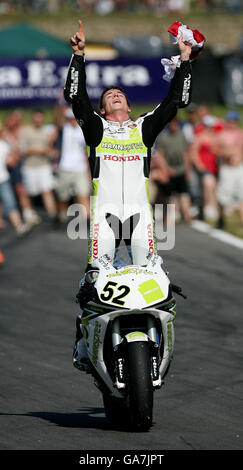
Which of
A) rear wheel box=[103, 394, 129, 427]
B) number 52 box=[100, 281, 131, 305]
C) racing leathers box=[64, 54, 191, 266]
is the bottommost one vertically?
rear wheel box=[103, 394, 129, 427]

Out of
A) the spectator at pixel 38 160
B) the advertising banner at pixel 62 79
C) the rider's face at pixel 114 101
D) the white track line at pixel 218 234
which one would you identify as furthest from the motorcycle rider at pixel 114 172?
the advertising banner at pixel 62 79

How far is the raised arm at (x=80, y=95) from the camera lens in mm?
6891

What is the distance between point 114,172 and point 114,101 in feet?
1.58

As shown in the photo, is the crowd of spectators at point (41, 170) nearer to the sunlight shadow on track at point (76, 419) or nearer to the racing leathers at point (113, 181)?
the sunlight shadow on track at point (76, 419)

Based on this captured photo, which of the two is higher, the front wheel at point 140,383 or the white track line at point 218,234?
the front wheel at point 140,383

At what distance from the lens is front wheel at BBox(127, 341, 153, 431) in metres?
6.21

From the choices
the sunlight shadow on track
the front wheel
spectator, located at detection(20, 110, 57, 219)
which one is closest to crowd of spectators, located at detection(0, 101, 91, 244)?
spectator, located at detection(20, 110, 57, 219)

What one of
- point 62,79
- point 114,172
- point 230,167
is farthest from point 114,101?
point 62,79

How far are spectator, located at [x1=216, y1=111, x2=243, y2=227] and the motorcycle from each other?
12.3 m

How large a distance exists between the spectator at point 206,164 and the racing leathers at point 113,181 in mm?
13761

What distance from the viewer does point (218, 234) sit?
60.1ft

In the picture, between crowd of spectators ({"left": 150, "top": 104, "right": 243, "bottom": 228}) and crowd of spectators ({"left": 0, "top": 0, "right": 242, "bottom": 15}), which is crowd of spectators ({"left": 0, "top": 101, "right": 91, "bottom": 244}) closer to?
crowd of spectators ({"left": 150, "top": 104, "right": 243, "bottom": 228})

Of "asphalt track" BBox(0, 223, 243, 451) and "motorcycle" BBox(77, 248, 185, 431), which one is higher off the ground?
"motorcycle" BBox(77, 248, 185, 431)
